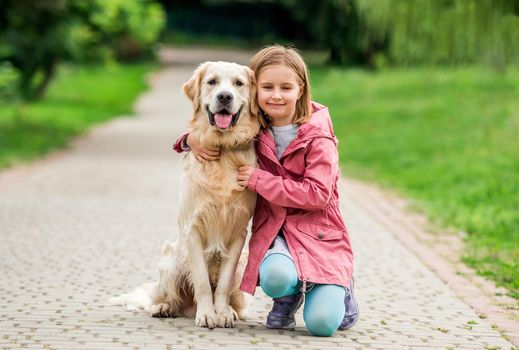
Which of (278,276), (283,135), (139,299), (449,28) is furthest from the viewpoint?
(449,28)

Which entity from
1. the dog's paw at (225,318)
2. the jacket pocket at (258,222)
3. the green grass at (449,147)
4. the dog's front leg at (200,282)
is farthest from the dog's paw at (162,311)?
the green grass at (449,147)

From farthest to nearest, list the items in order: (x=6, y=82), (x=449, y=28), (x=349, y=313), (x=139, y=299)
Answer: (x=6, y=82)
(x=449, y=28)
(x=139, y=299)
(x=349, y=313)

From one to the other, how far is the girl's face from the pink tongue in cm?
25

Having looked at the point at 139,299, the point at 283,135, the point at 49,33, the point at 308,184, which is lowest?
the point at 139,299

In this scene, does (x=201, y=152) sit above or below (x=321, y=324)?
above

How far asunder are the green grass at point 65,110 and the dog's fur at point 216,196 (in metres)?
10.7

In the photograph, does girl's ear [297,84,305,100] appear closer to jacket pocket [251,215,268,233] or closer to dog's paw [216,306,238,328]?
jacket pocket [251,215,268,233]

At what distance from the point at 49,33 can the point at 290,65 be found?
69.0ft

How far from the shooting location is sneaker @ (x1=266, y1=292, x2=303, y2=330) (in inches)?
243

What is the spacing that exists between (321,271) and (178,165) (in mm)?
12365

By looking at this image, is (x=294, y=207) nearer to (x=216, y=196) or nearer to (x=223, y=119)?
(x=216, y=196)

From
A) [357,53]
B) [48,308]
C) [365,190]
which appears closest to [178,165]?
[365,190]

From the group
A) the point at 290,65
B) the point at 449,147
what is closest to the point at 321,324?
the point at 290,65

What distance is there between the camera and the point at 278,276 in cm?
582
